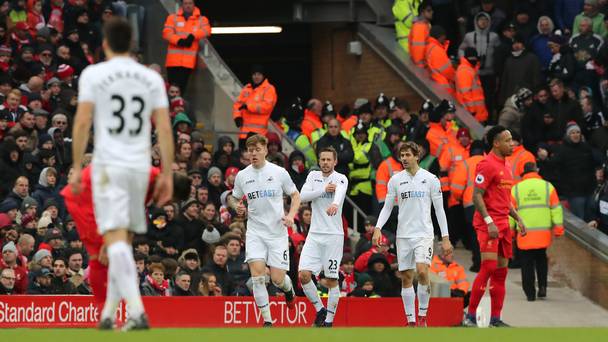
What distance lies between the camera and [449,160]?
22.7 meters

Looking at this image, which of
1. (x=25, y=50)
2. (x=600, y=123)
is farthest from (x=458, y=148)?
(x=25, y=50)

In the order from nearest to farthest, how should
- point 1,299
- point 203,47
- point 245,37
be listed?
point 1,299
point 203,47
point 245,37

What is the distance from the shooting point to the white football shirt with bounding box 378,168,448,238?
16609 mm

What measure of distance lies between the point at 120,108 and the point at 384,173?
12128 mm

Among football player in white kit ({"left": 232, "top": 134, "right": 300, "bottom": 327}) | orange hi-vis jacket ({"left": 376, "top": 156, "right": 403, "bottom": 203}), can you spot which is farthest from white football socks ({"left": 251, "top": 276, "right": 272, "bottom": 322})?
orange hi-vis jacket ({"left": 376, "top": 156, "right": 403, "bottom": 203})

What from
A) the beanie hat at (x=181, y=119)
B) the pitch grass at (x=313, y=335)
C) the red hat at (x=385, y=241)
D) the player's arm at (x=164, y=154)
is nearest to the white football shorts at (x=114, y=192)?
the player's arm at (x=164, y=154)

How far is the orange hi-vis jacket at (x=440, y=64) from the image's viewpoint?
26.8m

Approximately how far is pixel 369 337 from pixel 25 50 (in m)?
14.0

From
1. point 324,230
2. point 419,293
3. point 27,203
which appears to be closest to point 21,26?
point 27,203

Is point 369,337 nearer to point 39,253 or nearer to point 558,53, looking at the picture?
point 39,253

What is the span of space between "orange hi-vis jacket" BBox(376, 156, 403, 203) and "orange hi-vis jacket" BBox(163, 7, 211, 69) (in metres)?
4.91

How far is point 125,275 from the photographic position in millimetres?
10242

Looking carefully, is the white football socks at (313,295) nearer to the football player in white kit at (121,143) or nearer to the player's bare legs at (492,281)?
the player's bare legs at (492,281)

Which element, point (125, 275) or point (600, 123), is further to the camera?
point (600, 123)
